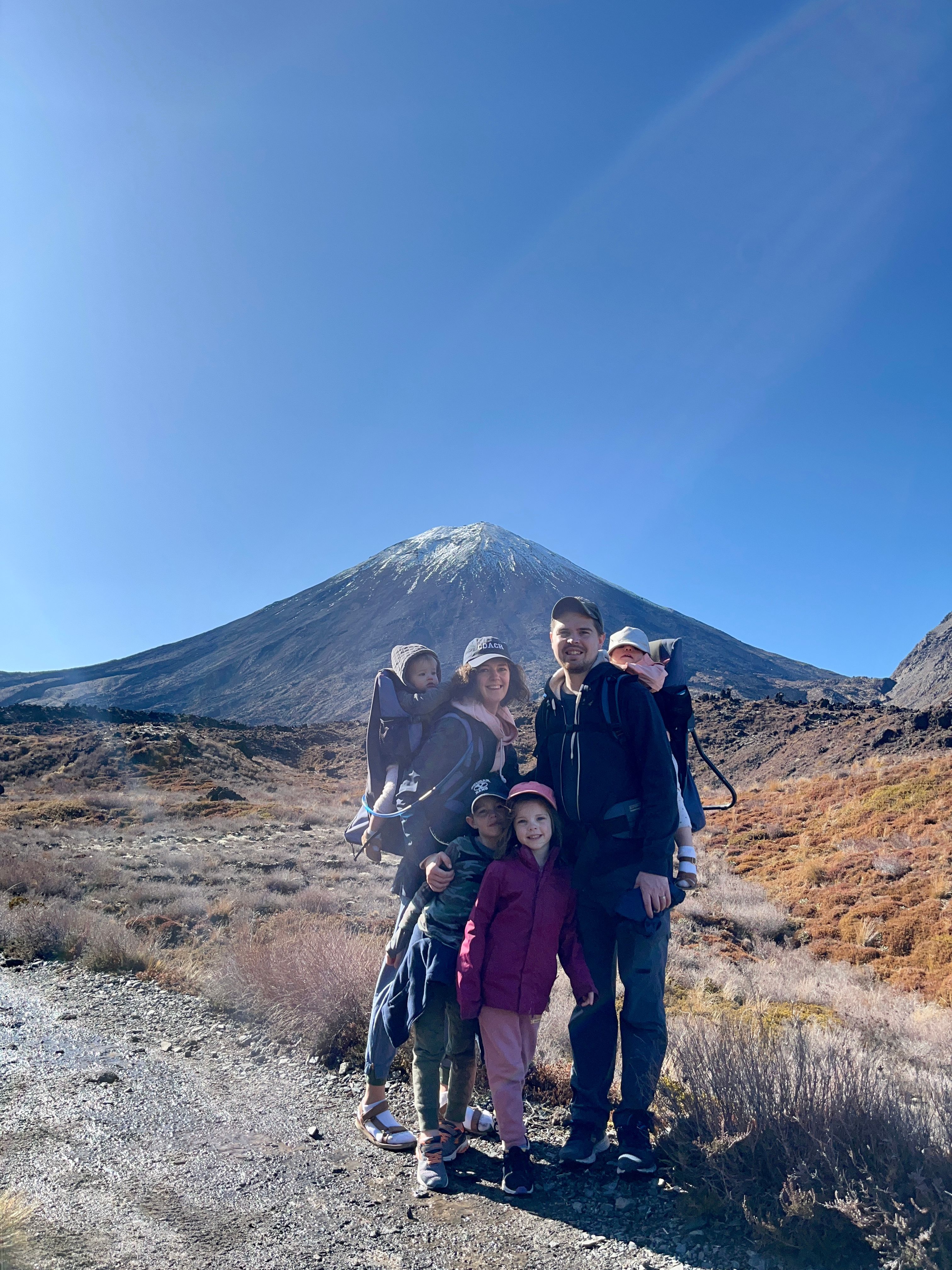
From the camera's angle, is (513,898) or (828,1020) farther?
(828,1020)

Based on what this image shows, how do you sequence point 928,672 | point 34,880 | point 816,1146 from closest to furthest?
point 816,1146 → point 34,880 → point 928,672

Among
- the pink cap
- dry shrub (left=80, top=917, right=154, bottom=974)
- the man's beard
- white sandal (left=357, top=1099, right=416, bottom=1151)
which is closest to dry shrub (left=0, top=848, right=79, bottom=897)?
dry shrub (left=80, top=917, right=154, bottom=974)

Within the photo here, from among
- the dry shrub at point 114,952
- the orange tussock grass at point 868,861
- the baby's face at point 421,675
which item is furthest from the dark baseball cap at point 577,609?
the orange tussock grass at point 868,861

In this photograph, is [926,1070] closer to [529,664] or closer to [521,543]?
[529,664]

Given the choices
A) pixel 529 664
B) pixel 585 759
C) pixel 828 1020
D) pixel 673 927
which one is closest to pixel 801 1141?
pixel 585 759

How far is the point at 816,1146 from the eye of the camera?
2217 mm

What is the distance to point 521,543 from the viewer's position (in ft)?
368

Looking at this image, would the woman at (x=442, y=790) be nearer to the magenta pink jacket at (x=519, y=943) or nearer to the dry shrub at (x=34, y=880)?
the magenta pink jacket at (x=519, y=943)

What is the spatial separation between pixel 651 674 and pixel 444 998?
1.47 meters

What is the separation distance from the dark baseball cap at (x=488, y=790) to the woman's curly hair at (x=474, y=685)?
0.34m

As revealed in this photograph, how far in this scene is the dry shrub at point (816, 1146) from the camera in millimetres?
1936

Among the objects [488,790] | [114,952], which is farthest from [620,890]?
[114,952]

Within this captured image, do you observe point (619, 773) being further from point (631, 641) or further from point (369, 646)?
point (369, 646)

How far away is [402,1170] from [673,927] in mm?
6474
